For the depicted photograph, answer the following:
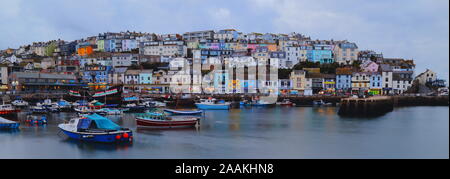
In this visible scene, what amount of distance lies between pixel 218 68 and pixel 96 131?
38.1 meters

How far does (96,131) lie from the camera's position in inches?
714

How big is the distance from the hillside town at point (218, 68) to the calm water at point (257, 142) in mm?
24844

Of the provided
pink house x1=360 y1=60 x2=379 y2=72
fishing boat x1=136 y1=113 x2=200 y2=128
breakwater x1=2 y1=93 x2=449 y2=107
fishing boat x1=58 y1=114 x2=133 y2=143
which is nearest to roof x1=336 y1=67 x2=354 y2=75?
pink house x1=360 y1=60 x2=379 y2=72

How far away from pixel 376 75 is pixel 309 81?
7.70 meters

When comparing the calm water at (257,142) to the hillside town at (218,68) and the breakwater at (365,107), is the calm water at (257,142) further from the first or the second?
the hillside town at (218,68)

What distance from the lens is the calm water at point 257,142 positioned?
16.5 m

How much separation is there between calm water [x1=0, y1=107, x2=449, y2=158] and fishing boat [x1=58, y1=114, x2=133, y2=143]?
37 centimetres

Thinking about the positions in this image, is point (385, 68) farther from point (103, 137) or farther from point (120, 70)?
point (103, 137)

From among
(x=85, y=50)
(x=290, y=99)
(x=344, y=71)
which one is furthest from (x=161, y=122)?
(x=85, y=50)

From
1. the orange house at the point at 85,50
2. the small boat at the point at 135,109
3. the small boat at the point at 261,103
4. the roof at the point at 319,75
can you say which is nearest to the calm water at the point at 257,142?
the small boat at the point at 135,109

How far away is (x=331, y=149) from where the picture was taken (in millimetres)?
17625

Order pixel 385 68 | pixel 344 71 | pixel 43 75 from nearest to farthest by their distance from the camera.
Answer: pixel 43 75 → pixel 344 71 → pixel 385 68

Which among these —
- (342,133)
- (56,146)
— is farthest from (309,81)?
(56,146)
